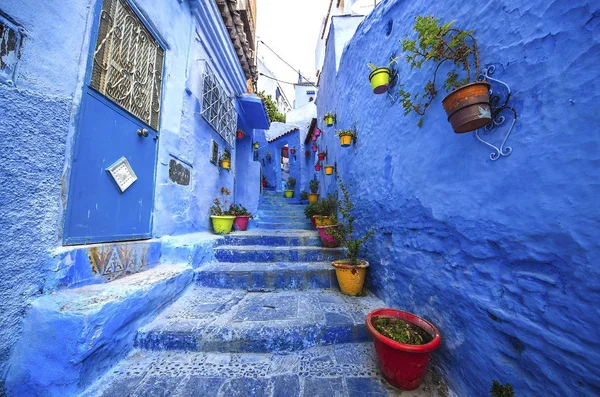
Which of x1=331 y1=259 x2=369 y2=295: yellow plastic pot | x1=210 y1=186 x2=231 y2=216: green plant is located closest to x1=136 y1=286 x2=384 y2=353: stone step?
x1=331 y1=259 x2=369 y2=295: yellow plastic pot

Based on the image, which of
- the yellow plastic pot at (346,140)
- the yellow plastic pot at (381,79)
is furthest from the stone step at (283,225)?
the yellow plastic pot at (381,79)

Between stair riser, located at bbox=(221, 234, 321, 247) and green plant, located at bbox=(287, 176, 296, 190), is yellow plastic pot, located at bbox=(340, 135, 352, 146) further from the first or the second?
green plant, located at bbox=(287, 176, 296, 190)

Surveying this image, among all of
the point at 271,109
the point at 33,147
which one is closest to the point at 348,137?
the point at 33,147

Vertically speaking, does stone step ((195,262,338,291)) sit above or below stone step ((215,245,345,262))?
below

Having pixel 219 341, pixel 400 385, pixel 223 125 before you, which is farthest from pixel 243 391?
pixel 223 125

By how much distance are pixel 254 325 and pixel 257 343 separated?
15cm

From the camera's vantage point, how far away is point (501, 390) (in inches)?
49.6

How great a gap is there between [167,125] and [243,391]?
315cm

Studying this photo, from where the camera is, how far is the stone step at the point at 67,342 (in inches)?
53.8

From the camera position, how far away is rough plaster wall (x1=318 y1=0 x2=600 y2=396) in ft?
3.38

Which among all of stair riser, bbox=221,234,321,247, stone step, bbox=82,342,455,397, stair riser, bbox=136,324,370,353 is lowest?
stone step, bbox=82,342,455,397

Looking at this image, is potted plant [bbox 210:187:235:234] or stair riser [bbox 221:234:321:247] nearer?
stair riser [bbox 221:234:321:247]

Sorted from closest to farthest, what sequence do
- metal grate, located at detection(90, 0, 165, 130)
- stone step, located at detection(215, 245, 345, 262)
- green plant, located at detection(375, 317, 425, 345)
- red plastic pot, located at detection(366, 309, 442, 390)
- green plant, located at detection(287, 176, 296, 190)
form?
red plastic pot, located at detection(366, 309, 442, 390), green plant, located at detection(375, 317, 425, 345), metal grate, located at detection(90, 0, 165, 130), stone step, located at detection(215, 245, 345, 262), green plant, located at detection(287, 176, 296, 190)

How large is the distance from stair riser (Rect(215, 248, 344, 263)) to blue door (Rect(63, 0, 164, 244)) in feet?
3.70
